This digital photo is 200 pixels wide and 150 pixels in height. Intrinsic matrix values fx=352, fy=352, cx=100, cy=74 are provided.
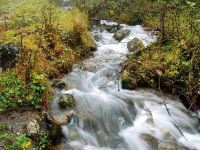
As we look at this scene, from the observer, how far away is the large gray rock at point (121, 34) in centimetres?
1191

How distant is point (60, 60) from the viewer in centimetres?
902

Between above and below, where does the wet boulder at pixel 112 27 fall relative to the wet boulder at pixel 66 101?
above

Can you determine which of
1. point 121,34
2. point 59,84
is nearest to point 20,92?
point 59,84

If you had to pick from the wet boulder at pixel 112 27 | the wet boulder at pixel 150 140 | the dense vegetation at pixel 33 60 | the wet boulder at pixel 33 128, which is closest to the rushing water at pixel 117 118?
the wet boulder at pixel 150 140

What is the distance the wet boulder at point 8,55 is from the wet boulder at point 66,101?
135 cm

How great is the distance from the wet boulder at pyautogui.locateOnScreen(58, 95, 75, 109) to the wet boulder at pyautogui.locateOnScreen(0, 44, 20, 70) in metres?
1.35

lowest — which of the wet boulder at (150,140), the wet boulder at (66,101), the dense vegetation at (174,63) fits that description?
the wet boulder at (150,140)

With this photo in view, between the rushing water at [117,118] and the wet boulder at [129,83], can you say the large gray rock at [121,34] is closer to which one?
the rushing water at [117,118]

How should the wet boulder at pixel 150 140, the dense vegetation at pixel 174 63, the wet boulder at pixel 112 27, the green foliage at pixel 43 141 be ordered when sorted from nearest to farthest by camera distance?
the green foliage at pixel 43 141 → the wet boulder at pixel 150 140 → the dense vegetation at pixel 174 63 → the wet boulder at pixel 112 27

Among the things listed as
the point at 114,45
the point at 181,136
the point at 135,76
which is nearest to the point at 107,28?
the point at 114,45

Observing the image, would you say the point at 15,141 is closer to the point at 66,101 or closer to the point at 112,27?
the point at 66,101

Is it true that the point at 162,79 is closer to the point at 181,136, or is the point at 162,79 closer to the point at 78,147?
the point at 181,136

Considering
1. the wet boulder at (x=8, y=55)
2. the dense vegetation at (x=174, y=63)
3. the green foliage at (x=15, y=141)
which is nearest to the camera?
the green foliage at (x=15, y=141)

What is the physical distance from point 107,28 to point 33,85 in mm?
6538
